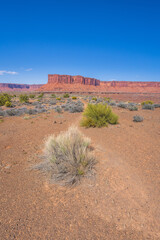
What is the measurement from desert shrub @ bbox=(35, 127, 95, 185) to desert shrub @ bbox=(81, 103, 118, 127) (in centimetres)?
348

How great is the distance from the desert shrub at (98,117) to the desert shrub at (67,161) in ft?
11.4

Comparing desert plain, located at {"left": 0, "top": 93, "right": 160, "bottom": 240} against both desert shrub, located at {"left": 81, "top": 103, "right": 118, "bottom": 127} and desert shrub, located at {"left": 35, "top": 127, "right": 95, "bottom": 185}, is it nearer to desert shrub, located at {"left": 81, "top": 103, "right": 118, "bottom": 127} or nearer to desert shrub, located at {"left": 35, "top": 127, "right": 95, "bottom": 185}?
desert shrub, located at {"left": 35, "top": 127, "right": 95, "bottom": 185}

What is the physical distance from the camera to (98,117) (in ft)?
24.5

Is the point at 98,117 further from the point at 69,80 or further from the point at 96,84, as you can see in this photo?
the point at 96,84

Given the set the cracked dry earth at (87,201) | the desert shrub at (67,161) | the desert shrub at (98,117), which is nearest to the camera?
the cracked dry earth at (87,201)

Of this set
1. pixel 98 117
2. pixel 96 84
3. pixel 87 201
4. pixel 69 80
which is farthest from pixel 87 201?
pixel 96 84

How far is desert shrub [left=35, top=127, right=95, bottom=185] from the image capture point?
2.93 m

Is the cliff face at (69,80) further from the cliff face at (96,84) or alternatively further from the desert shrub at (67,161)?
the desert shrub at (67,161)

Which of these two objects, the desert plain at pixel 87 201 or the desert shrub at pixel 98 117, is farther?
the desert shrub at pixel 98 117

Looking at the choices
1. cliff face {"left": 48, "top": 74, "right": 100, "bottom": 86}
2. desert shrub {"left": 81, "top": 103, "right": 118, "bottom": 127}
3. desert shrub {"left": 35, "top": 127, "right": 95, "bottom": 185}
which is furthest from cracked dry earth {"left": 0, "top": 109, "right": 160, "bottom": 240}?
cliff face {"left": 48, "top": 74, "right": 100, "bottom": 86}

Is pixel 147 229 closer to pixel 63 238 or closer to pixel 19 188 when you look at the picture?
pixel 63 238

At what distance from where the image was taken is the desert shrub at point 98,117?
718cm

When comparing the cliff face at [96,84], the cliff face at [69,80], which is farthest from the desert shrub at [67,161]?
the cliff face at [69,80]

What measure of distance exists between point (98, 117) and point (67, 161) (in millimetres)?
4648
